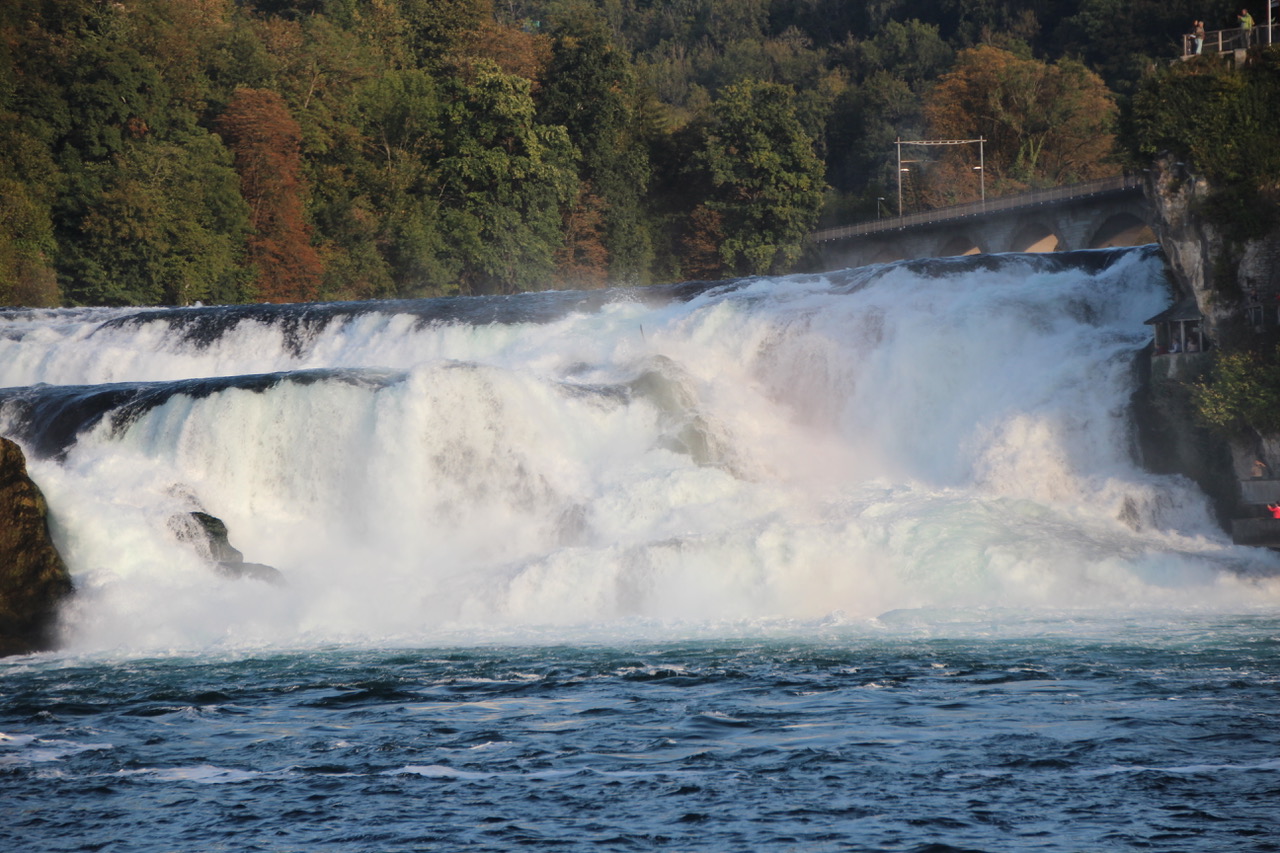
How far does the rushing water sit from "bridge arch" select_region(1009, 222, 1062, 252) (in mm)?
26132

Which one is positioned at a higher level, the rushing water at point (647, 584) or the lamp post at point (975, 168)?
the lamp post at point (975, 168)

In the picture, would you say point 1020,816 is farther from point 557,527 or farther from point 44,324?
point 44,324

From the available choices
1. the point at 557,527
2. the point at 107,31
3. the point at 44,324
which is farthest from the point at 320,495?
the point at 107,31

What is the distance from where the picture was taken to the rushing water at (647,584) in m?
12.0

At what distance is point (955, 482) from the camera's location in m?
27.3

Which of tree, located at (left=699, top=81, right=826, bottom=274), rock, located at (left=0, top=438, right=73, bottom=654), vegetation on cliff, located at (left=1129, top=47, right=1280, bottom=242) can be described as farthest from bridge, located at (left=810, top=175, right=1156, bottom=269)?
rock, located at (left=0, top=438, right=73, bottom=654)

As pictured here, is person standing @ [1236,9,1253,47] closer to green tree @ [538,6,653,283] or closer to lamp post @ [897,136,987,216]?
lamp post @ [897,136,987,216]

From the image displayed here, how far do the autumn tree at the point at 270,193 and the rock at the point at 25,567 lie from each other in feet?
124

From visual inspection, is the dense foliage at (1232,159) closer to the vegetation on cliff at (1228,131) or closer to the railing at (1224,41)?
the vegetation on cliff at (1228,131)

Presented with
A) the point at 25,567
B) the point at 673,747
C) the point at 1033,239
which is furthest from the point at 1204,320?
the point at 1033,239

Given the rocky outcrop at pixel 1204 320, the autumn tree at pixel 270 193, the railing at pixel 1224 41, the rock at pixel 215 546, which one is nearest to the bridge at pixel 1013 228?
the railing at pixel 1224 41

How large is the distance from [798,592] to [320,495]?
9.43 meters

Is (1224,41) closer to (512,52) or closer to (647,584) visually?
(647,584)

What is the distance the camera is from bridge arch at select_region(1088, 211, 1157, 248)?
52.7 m
